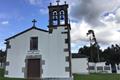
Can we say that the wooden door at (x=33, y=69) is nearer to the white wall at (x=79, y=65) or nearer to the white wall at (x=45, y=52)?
the white wall at (x=45, y=52)

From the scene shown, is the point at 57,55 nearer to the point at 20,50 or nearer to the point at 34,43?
the point at 34,43

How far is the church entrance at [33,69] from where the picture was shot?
21.4 m

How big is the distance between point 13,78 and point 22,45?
344cm

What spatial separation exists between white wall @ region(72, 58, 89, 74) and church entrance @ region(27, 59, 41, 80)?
16439 millimetres

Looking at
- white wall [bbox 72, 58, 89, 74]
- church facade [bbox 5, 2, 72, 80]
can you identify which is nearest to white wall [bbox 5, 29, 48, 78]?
church facade [bbox 5, 2, 72, 80]

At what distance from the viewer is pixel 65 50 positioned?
21156 millimetres

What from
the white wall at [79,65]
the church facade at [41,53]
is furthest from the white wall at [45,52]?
the white wall at [79,65]

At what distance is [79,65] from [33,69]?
17170 mm

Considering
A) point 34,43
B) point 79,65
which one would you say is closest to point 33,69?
point 34,43

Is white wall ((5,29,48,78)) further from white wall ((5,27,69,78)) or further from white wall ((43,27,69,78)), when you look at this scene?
white wall ((43,27,69,78))

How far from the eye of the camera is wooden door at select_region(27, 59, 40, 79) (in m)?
21.4

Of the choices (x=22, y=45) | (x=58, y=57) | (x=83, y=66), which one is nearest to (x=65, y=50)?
(x=58, y=57)

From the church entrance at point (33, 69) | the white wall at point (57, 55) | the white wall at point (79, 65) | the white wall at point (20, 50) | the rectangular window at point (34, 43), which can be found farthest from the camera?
the white wall at point (79, 65)

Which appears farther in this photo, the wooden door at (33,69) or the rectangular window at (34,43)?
the rectangular window at (34,43)
